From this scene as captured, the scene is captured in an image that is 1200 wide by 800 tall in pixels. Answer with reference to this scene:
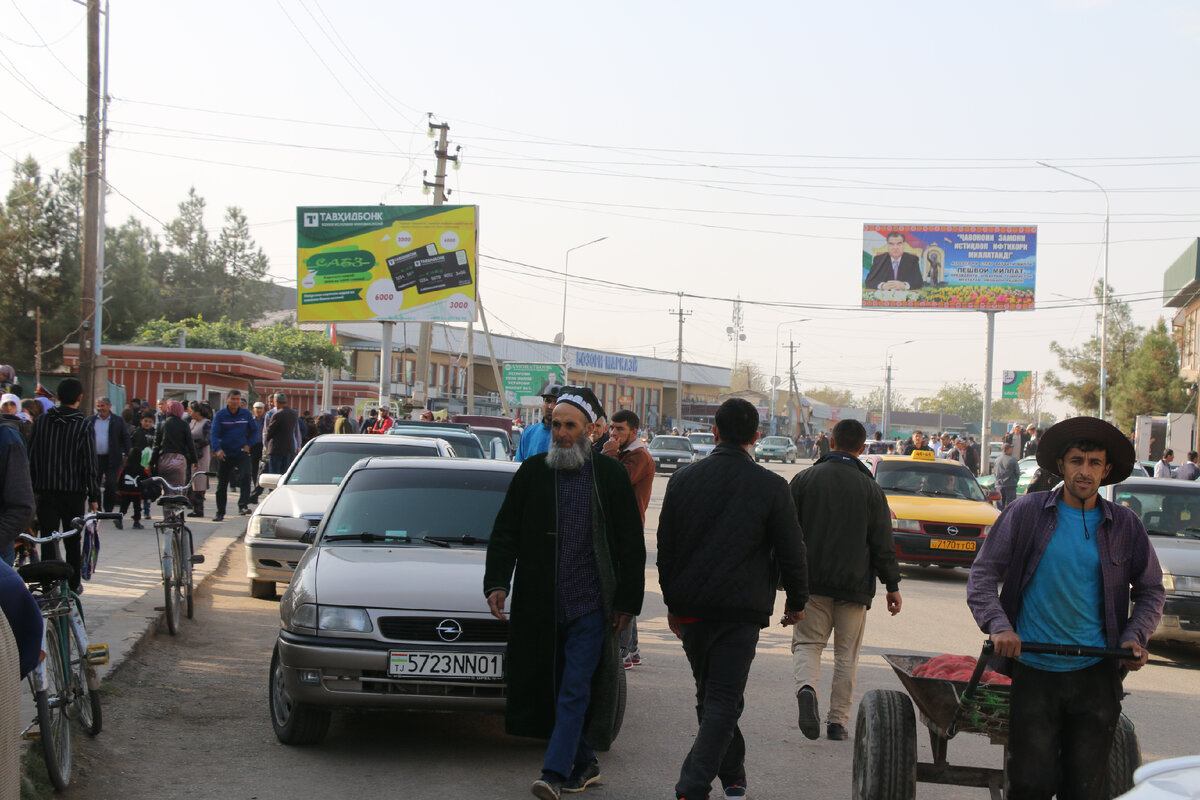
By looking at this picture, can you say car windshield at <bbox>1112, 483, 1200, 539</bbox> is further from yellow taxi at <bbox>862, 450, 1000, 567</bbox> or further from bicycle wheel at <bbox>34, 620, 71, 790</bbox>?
bicycle wheel at <bbox>34, 620, 71, 790</bbox>

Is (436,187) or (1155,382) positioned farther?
(1155,382)

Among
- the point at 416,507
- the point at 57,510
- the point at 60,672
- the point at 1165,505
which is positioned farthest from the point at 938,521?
the point at 60,672

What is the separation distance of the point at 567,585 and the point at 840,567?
7.50 feet

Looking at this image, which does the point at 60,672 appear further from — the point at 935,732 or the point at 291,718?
the point at 935,732

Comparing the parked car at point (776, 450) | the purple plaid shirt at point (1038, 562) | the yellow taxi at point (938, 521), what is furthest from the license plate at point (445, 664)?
the parked car at point (776, 450)

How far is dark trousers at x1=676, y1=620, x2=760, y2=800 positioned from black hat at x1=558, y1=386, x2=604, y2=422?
1.03m

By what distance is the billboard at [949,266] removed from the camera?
42.7 m

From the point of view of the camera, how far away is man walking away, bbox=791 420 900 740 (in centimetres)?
712

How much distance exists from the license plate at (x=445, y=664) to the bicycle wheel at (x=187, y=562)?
429 centimetres

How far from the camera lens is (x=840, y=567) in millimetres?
7125

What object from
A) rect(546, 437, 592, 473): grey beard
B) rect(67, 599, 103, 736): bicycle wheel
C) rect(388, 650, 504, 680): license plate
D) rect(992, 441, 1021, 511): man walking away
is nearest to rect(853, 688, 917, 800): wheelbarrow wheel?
rect(546, 437, 592, 473): grey beard

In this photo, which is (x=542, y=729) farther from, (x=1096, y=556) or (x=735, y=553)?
(x=1096, y=556)

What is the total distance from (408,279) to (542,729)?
28169 mm

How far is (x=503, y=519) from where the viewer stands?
5516 millimetres
